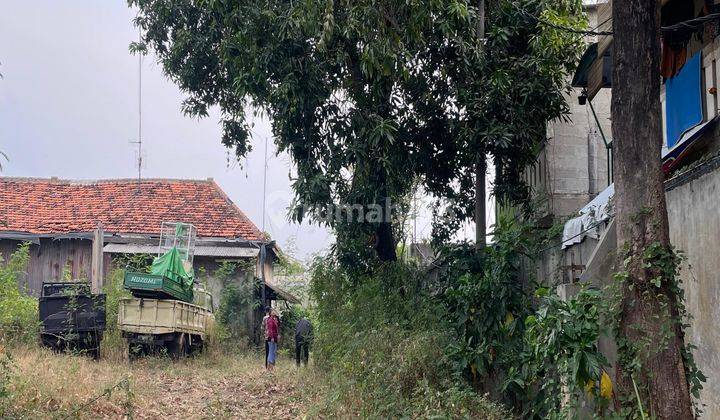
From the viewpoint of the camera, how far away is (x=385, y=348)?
11953 mm

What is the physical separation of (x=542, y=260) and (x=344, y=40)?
5.06 metres

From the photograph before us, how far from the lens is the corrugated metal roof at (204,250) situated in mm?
24906

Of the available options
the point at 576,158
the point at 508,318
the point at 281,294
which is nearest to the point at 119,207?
the point at 281,294

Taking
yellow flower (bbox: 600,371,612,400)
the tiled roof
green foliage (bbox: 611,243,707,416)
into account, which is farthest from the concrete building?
the tiled roof

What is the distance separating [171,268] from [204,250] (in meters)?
5.45

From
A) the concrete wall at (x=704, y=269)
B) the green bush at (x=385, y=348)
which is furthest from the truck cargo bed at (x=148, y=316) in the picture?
the concrete wall at (x=704, y=269)

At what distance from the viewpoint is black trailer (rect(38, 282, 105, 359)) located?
60.3ft

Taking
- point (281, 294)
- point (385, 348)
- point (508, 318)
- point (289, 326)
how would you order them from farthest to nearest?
point (289, 326), point (281, 294), point (385, 348), point (508, 318)

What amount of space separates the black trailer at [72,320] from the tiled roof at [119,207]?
736 centimetres

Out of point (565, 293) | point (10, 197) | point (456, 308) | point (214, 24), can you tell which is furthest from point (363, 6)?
point (10, 197)

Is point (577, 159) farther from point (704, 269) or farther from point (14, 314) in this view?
point (14, 314)

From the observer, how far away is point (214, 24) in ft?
50.5

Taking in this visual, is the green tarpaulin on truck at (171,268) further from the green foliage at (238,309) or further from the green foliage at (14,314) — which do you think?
the green foliage at (238,309)

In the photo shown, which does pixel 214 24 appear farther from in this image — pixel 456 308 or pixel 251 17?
pixel 456 308
